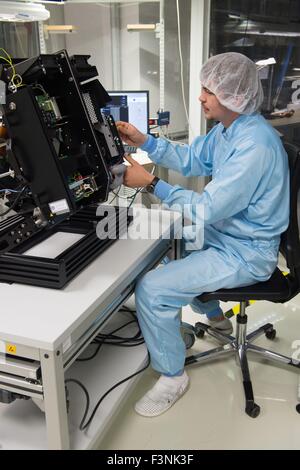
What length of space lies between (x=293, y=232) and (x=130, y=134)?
0.81 meters

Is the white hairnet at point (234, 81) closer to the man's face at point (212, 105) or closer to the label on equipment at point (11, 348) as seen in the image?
the man's face at point (212, 105)

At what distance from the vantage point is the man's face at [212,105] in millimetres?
1620

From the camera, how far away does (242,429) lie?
1594 mm

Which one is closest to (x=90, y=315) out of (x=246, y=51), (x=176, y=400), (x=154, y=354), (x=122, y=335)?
(x=154, y=354)

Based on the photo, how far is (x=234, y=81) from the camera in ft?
5.08

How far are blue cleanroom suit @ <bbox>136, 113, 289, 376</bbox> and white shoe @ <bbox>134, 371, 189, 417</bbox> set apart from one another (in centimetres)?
5

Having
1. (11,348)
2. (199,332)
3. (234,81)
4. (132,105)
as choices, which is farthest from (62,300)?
(132,105)

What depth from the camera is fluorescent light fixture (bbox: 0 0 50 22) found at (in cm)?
163

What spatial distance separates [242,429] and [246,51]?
2.52 metres

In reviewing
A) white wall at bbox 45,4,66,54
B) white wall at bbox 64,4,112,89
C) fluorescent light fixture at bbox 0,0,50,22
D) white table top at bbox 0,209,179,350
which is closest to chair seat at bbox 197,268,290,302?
white table top at bbox 0,209,179,350

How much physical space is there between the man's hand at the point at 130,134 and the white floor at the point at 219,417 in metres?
1.06

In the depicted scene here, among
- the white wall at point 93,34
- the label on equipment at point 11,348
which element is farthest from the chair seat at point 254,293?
the white wall at point 93,34

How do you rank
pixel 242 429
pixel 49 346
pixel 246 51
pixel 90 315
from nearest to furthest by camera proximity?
pixel 49 346, pixel 90 315, pixel 242 429, pixel 246 51

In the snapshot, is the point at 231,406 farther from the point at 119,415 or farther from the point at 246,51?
the point at 246,51
